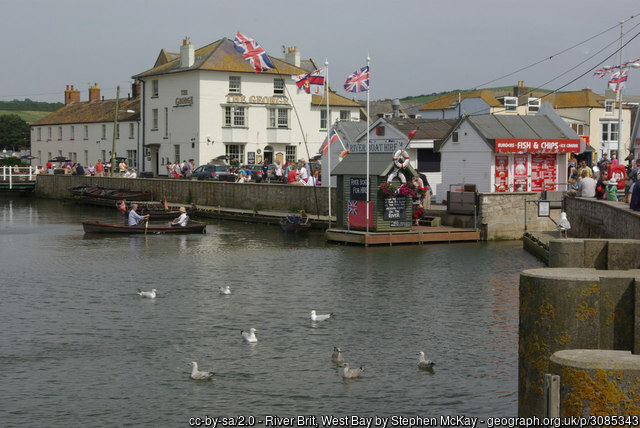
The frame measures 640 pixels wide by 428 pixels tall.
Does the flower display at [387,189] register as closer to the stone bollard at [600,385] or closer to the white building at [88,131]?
the stone bollard at [600,385]

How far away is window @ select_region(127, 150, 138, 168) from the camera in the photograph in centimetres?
8412

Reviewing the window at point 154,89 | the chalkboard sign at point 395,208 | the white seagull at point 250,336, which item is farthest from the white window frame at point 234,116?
the white seagull at point 250,336

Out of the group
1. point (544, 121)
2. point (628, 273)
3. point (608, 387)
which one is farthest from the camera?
point (544, 121)

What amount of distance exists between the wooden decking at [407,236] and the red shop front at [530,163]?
16.2 feet

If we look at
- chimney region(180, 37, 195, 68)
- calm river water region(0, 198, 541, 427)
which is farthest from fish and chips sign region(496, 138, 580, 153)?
chimney region(180, 37, 195, 68)

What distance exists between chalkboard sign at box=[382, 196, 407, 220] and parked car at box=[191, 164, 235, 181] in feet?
87.7

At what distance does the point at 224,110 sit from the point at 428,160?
29.7 metres

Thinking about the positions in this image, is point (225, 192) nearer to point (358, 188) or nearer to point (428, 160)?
point (428, 160)

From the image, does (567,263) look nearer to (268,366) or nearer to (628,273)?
(628,273)

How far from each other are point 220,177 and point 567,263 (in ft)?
166

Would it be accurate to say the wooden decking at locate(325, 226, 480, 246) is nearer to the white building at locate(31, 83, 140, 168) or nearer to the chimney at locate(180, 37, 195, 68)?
the chimney at locate(180, 37, 195, 68)

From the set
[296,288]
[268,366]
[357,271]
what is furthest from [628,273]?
[357,271]

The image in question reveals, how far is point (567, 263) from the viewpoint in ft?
43.5

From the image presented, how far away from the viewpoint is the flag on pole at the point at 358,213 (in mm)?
36844
